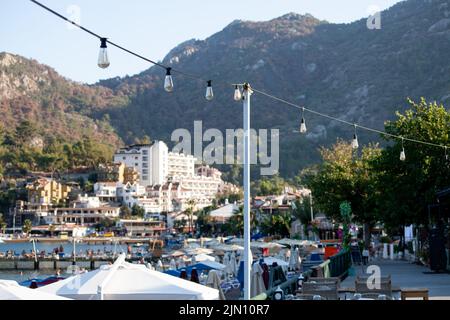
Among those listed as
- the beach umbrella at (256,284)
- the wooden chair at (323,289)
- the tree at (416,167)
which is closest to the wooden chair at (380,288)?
the wooden chair at (323,289)

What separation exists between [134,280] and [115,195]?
142m

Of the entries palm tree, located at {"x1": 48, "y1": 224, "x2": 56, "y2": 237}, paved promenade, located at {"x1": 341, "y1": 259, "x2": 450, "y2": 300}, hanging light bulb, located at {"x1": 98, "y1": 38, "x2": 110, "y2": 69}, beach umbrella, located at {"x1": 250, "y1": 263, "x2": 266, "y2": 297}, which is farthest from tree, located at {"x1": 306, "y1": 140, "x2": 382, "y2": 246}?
palm tree, located at {"x1": 48, "y1": 224, "x2": 56, "y2": 237}

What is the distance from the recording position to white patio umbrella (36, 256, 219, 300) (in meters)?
9.57

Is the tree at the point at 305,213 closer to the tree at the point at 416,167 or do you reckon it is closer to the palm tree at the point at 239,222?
the palm tree at the point at 239,222

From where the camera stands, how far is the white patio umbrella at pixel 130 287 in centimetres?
957

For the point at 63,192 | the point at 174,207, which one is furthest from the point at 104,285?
the point at 63,192

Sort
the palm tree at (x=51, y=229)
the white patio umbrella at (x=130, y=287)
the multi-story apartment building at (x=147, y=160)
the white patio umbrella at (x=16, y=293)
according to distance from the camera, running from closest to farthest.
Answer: the white patio umbrella at (x=16, y=293) < the white patio umbrella at (x=130, y=287) < the palm tree at (x=51, y=229) < the multi-story apartment building at (x=147, y=160)

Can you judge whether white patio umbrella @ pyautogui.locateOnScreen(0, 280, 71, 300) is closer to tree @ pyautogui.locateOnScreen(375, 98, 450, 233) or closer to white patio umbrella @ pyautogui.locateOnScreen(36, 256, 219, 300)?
white patio umbrella @ pyautogui.locateOnScreen(36, 256, 219, 300)

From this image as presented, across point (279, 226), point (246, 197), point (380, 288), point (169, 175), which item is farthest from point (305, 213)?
point (169, 175)

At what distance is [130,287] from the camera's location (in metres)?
9.79

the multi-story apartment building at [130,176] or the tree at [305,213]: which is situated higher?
the multi-story apartment building at [130,176]

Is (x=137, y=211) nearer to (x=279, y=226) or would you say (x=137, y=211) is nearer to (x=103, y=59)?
(x=279, y=226)

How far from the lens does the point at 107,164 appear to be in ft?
561
